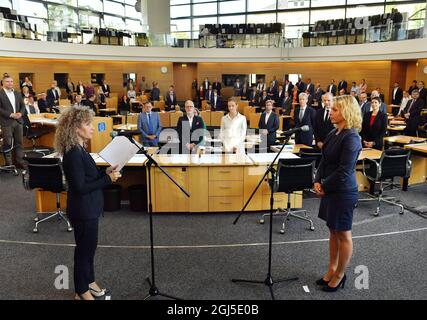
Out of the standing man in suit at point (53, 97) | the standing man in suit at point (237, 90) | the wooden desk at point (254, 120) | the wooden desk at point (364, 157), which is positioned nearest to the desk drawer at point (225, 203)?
the wooden desk at point (364, 157)

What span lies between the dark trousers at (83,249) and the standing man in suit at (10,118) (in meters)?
6.15

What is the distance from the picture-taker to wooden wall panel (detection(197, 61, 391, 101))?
19.8 m

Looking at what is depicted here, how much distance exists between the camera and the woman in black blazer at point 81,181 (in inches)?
128

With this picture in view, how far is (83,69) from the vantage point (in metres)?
21.6

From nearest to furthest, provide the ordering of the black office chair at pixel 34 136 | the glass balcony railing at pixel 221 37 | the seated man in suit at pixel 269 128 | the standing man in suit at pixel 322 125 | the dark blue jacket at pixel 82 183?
1. the dark blue jacket at pixel 82 183
2. the standing man in suit at pixel 322 125
3. the seated man in suit at pixel 269 128
4. the black office chair at pixel 34 136
5. the glass balcony railing at pixel 221 37

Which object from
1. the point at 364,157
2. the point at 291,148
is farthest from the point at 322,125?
the point at 364,157

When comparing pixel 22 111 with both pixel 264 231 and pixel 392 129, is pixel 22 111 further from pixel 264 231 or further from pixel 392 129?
pixel 392 129

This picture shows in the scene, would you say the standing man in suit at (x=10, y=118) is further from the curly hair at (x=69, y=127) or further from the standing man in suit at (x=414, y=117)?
the standing man in suit at (x=414, y=117)

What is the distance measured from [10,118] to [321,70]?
1813cm

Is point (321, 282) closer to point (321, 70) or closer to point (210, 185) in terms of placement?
point (210, 185)

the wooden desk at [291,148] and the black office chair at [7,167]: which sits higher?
the wooden desk at [291,148]

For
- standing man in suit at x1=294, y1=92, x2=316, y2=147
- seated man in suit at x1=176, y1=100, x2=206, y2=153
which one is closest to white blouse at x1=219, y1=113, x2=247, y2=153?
seated man in suit at x1=176, y1=100, x2=206, y2=153
